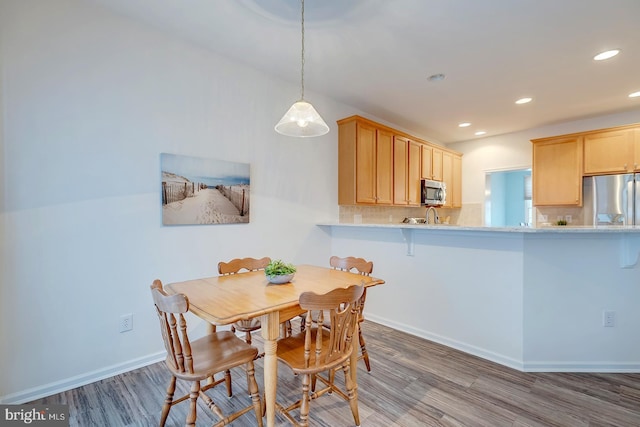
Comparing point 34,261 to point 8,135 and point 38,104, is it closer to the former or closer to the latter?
point 8,135

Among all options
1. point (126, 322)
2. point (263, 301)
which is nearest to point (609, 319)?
point (263, 301)

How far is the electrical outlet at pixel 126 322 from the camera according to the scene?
7.54 ft

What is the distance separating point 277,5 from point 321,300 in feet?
6.69

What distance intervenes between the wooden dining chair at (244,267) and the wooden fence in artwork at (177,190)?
0.70m

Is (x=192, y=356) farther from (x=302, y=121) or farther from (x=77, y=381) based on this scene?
(x=302, y=121)

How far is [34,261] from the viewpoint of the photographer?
6.45 feet

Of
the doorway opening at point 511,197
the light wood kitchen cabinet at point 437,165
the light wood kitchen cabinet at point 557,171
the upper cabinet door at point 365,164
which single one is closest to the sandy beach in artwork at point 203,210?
the upper cabinet door at point 365,164

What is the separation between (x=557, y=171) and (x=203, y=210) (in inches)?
202

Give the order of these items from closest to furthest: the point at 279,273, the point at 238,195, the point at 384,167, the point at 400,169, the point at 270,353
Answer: the point at 270,353 < the point at 279,273 < the point at 238,195 < the point at 384,167 < the point at 400,169

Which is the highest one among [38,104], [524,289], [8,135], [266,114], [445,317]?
[266,114]

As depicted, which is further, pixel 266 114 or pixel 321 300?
pixel 266 114

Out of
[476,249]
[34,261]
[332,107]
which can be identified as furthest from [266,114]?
[476,249]

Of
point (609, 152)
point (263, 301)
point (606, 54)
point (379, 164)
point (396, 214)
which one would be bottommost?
point (263, 301)

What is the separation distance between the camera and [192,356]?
1597mm
